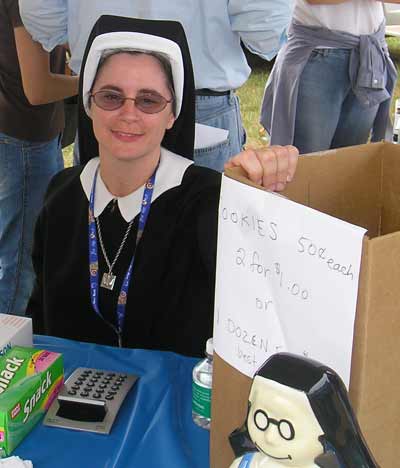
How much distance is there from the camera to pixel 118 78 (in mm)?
1391

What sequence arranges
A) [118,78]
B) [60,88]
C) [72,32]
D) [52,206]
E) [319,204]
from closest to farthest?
1. [319,204]
2. [118,78]
3. [52,206]
4. [72,32]
5. [60,88]

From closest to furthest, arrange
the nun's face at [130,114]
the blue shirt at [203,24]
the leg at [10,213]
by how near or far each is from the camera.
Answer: the nun's face at [130,114]
the blue shirt at [203,24]
the leg at [10,213]

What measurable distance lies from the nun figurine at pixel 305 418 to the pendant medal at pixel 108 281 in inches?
32.3

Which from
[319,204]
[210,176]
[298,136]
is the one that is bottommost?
[298,136]

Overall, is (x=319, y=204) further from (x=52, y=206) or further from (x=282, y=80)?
(x=282, y=80)

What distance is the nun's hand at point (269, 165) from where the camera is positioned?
3.08 feet

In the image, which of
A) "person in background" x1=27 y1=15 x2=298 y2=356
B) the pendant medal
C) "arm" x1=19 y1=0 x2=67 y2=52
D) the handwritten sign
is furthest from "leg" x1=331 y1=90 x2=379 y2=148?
the handwritten sign

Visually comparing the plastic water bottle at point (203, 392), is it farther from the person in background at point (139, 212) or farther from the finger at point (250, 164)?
the person in background at point (139, 212)

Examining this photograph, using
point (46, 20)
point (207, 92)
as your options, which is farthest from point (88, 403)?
point (46, 20)

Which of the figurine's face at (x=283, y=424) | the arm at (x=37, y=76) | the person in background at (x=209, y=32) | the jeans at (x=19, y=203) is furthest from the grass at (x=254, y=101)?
the figurine's face at (x=283, y=424)

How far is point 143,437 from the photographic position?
0.99 meters

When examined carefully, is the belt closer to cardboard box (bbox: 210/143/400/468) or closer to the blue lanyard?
the blue lanyard

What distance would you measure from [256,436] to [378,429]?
0.13m

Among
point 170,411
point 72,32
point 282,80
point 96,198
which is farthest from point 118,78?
point 282,80
